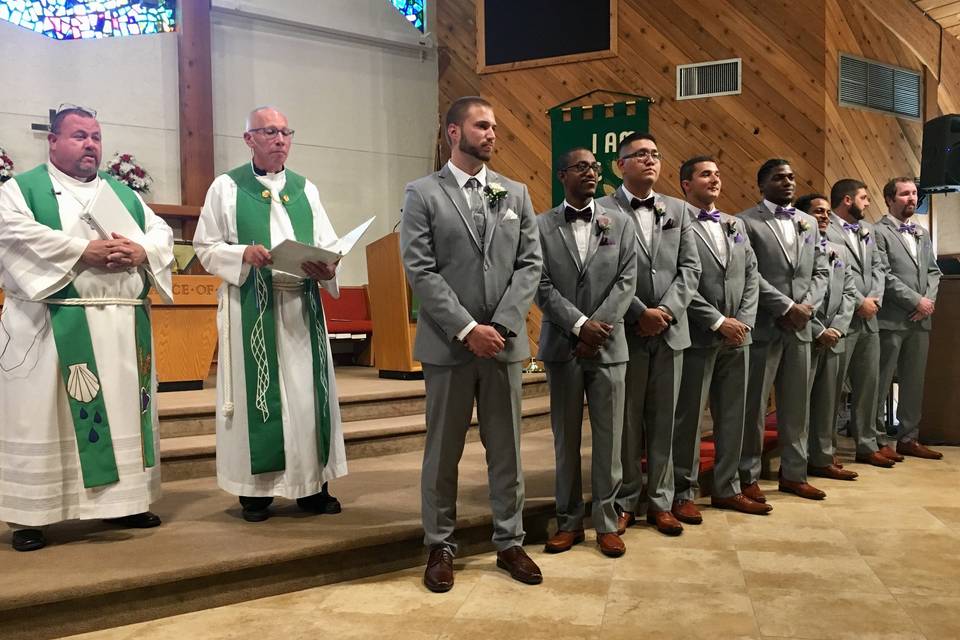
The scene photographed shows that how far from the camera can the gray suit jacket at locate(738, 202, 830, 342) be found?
4148 millimetres

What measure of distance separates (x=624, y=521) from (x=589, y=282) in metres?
1.01

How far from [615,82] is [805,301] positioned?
4263 millimetres

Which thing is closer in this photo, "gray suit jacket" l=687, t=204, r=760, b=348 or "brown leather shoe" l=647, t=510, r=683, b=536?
"brown leather shoe" l=647, t=510, r=683, b=536

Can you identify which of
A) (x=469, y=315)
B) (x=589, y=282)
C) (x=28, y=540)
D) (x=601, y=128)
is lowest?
(x=28, y=540)

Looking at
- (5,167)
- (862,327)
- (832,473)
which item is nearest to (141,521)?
(832,473)

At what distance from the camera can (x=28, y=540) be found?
2910 millimetres

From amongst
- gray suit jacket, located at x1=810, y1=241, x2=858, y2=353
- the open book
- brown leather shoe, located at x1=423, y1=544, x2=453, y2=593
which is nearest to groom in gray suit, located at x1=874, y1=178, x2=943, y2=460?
gray suit jacket, located at x1=810, y1=241, x2=858, y2=353

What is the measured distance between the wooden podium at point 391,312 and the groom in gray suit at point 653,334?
259 cm

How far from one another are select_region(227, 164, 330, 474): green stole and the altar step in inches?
39.2

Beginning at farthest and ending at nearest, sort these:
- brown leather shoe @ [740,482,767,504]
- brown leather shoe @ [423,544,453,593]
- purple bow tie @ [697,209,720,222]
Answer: brown leather shoe @ [740,482,767,504] → purple bow tie @ [697,209,720,222] → brown leather shoe @ [423,544,453,593]

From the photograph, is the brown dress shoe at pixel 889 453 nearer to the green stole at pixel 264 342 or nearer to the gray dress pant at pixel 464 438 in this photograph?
the gray dress pant at pixel 464 438

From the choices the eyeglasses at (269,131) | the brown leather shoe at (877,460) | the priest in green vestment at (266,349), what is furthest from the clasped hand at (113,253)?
the brown leather shoe at (877,460)

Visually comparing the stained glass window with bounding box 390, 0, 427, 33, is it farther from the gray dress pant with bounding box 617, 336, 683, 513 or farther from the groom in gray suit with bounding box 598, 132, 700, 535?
the gray dress pant with bounding box 617, 336, 683, 513

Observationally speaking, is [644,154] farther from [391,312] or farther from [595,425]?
[391,312]
